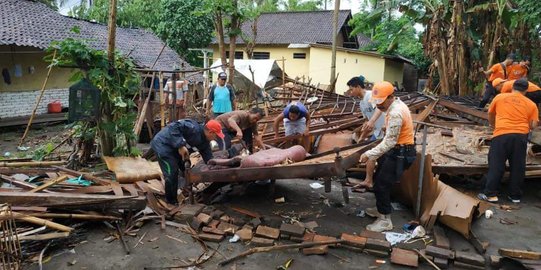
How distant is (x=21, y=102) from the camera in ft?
43.6

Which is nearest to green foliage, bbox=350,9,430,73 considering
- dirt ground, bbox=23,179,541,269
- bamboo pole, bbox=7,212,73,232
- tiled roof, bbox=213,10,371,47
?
tiled roof, bbox=213,10,371,47

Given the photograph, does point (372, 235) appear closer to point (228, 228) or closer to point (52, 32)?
point (228, 228)

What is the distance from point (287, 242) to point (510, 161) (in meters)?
3.57

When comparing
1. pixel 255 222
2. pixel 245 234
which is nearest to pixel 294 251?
pixel 245 234

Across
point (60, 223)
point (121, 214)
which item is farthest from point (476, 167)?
point (60, 223)

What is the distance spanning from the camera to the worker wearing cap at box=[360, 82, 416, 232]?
4617 mm

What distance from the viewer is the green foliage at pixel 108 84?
6.48m

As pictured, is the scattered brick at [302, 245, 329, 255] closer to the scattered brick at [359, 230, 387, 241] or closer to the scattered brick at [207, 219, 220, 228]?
the scattered brick at [359, 230, 387, 241]

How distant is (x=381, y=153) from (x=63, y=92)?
1381 cm

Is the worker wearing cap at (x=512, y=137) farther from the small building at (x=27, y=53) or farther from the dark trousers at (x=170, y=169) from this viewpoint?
the small building at (x=27, y=53)

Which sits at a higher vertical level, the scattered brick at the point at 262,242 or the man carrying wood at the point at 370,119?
the man carrying wood at the point at 370,119

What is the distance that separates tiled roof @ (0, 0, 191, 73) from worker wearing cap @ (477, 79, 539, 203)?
27.1ft

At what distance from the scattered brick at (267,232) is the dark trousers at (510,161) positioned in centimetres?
338

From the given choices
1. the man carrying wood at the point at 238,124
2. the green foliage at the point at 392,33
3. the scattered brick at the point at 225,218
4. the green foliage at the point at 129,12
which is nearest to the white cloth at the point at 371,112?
the man carrying wood at the point at 238,124
